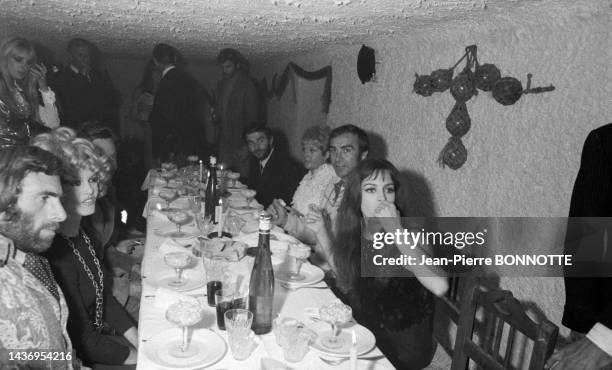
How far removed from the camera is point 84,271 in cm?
166

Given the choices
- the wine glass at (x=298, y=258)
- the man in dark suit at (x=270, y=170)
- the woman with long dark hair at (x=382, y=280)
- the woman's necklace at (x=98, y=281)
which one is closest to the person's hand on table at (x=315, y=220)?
the woman with long dark hair at (x=382, y=280)

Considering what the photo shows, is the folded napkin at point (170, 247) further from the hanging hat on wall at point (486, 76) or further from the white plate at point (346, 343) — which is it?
the hanging hat on wall at point (486, 76)

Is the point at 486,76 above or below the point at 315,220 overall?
above

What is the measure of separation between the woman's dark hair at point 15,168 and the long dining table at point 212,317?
503 mm

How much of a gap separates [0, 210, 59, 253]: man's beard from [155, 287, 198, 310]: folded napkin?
1.26ft

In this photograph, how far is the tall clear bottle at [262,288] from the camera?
1354 mm

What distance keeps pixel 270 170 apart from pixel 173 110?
4.81 ft

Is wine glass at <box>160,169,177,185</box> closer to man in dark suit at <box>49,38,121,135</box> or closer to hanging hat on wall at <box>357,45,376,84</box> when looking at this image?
man in dark suit at <box>49,38,121,135</box>

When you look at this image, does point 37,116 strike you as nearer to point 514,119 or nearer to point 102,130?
point 102,130

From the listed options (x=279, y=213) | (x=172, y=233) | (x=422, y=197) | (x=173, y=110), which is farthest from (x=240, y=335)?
(x=173, y=110)

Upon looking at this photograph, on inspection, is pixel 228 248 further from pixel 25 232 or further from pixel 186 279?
pixel 25 232

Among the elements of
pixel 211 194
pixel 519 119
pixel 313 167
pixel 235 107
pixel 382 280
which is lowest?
pixel 382 280

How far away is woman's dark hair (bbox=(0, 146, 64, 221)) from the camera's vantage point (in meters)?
1.21

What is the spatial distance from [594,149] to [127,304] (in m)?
2.17
